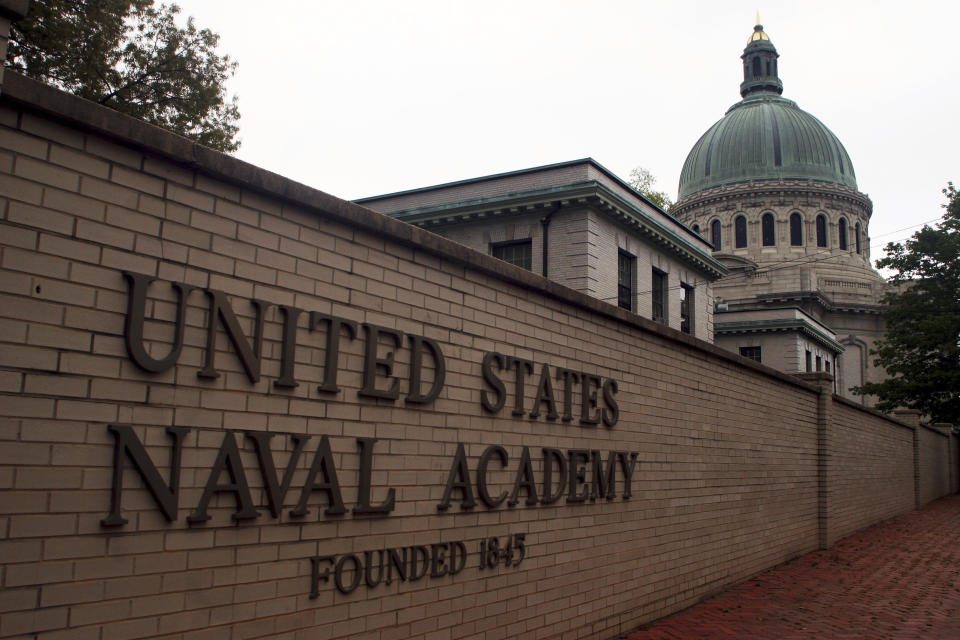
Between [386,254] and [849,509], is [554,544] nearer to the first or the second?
[386,254]

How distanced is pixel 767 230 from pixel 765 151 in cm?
637

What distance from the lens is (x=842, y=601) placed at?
10.3 meters

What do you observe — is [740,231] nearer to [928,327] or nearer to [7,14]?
[928,327]

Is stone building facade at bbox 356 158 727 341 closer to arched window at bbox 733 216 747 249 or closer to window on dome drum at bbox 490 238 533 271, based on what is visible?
window on dome drum at bbox 490 238 533 271

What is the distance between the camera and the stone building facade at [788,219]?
180ft

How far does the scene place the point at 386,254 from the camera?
18.5 feet

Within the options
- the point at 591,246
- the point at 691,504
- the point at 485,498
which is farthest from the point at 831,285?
the point at 485,498

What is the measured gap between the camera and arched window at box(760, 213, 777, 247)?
60.9m

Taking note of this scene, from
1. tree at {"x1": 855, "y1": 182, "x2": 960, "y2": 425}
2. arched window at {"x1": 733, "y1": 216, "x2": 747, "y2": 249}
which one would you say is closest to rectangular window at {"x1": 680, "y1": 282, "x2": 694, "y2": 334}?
tree at {"x1": 855, "y1": 182, "x2": 960, "y2": 425}

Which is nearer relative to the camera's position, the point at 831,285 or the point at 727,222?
the point at 831,285

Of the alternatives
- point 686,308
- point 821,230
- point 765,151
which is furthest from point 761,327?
point 765,151

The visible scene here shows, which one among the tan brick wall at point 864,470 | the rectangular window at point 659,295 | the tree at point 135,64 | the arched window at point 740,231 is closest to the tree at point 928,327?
the tan brick wall at point 864,470

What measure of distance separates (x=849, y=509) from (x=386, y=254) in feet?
50.6

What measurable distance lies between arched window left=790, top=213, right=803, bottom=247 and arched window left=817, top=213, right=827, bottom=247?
1.34m
